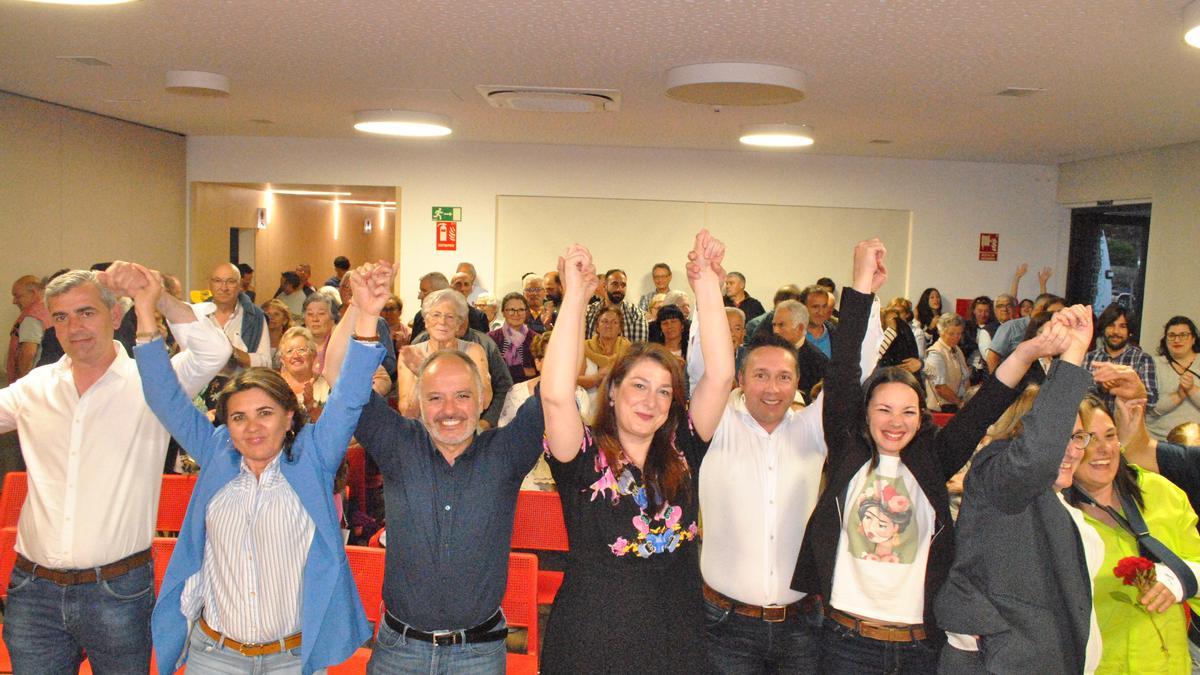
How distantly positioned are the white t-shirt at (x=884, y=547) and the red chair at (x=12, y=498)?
10.4ft

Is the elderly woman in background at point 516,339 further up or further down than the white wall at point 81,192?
further down

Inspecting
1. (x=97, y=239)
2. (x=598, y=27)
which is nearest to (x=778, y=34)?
(x=598, y=27)

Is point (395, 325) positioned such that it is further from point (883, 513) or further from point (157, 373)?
point (883, 513)

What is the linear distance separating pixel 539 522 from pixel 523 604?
0.44 meters

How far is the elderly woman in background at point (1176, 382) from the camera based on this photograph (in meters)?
6.28

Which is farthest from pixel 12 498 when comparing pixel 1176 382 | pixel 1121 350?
pixel 1176 382

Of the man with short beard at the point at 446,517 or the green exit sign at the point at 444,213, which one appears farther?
the green exit sign at the point at 444,213

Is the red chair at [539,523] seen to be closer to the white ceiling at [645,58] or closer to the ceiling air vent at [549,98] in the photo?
the white ceiling at [645,58]

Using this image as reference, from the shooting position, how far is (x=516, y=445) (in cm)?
240

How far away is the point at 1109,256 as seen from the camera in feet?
35.8

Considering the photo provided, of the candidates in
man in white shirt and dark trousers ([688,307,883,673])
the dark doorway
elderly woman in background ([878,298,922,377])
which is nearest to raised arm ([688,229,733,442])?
man in white shirt and dark trousers ([688,307,883,673])

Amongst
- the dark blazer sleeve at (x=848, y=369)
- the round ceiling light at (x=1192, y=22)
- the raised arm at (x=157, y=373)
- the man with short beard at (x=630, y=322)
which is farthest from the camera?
the man with short beard at (x=630, y=322)

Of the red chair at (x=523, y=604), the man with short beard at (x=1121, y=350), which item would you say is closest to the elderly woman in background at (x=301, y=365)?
the red chair at (x=523, y=604)

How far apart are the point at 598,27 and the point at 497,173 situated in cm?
615
